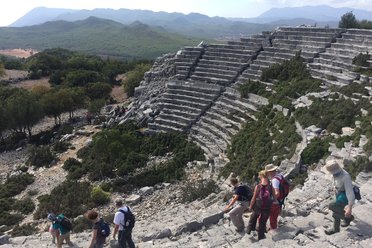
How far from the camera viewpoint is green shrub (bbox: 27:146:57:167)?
87.7 feet

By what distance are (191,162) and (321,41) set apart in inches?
508

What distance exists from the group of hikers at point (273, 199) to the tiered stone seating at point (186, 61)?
2288cm

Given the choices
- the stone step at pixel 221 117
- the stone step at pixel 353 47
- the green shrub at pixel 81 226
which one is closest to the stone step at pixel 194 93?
the stone step at pixel 221 117

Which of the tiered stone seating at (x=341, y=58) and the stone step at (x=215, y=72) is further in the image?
the stone step at (x=215, y=72)

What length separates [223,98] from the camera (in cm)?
2745

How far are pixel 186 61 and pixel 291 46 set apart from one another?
846cm

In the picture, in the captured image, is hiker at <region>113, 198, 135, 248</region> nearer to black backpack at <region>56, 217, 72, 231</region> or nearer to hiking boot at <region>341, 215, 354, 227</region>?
black backpack at <region>56, 217, 72, 231</region>

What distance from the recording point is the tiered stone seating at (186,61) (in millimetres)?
33031

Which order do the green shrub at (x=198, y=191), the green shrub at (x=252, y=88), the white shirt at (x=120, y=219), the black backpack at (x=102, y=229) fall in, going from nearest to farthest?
the white shirt at (x=120, y=219), the black backpack at (x=102, y=229), the green shrub at (x=198, y=191), the green shrub at (x=252, y=88)

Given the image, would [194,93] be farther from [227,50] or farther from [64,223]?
[64,223]

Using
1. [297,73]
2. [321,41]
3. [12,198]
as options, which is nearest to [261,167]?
[297,73]

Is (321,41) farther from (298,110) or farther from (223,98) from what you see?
(298,110)

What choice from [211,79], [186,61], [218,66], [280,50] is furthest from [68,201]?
[280,50]

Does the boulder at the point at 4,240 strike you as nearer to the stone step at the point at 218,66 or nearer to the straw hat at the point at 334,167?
the straw hat at the point at 334,167
